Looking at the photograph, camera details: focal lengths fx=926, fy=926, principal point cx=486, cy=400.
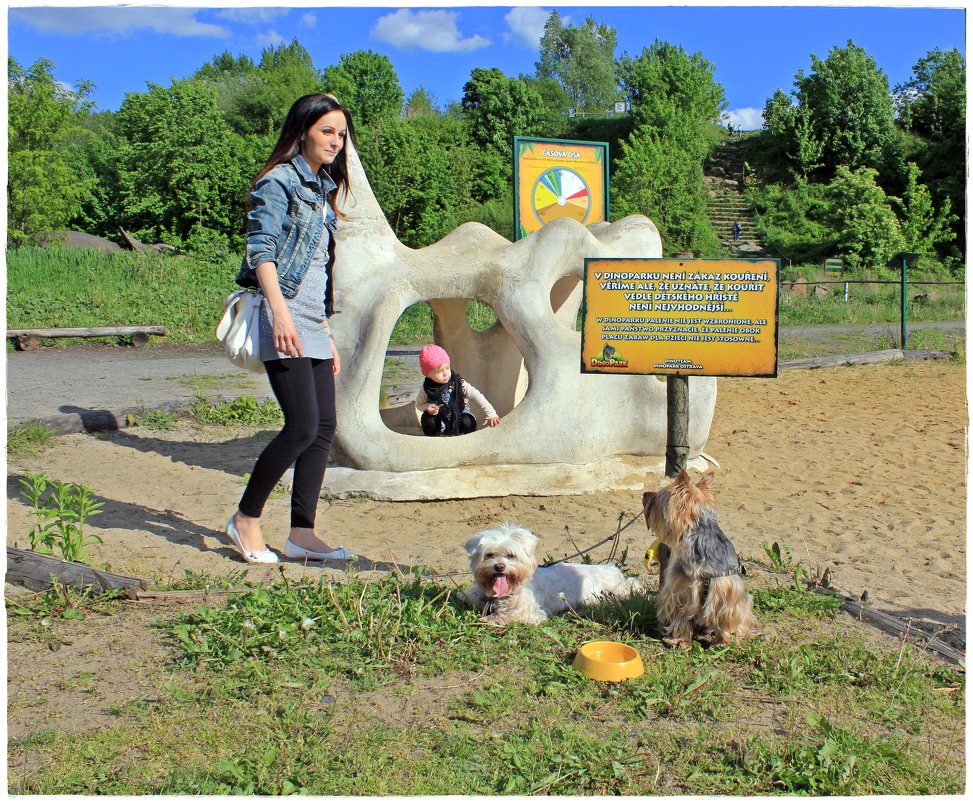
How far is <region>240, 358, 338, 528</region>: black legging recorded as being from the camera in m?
4.57

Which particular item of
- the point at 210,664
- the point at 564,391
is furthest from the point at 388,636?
the point at 564,391

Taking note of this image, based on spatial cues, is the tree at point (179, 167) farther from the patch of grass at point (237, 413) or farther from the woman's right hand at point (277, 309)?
the woman's right hand at point (277, 309)

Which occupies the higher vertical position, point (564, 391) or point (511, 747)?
point (564, 391)

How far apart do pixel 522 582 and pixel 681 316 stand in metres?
1.53

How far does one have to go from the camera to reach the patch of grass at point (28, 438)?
789cm

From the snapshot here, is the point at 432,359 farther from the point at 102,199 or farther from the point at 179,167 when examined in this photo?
the point at 102,199

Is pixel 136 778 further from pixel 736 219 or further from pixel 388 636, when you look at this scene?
pixel 736 219

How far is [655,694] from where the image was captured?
10.8 feet

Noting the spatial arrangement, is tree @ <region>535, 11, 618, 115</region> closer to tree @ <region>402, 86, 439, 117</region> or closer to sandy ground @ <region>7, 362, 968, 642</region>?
tree @ <region>402, 86, 439, 117</region>

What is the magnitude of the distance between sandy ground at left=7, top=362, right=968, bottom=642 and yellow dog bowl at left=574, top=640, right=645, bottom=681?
4.09 ft

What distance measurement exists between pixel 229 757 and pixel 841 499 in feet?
16.8

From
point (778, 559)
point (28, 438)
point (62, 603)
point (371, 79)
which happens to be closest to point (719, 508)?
point (778, 559)

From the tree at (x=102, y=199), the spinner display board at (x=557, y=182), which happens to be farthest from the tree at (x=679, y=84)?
the spinner display board at (x=557, y=182)

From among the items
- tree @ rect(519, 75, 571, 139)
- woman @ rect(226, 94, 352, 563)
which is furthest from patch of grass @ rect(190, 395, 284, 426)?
tree @ rect(519, 75, 571, 139)
